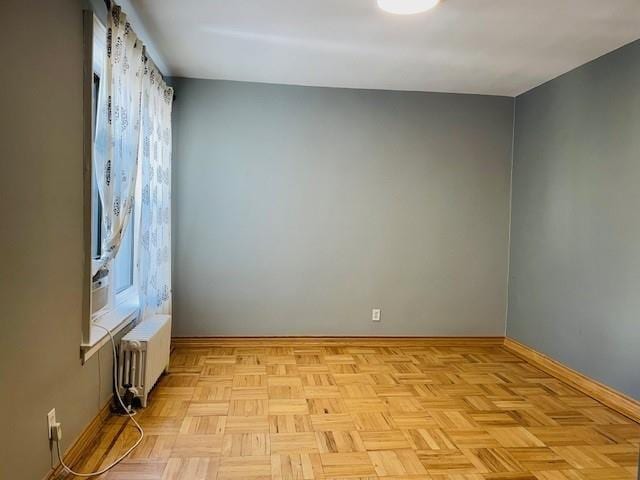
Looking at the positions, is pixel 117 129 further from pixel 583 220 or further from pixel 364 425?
pixel 583 220

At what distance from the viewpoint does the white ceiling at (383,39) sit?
263 cm

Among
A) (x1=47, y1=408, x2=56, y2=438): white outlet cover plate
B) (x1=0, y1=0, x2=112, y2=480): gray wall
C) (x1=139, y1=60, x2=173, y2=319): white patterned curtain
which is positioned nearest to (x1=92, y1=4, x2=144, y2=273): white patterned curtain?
(x1=0, y1=0, x2=112, y2=480): gray wall

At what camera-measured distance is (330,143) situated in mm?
4309

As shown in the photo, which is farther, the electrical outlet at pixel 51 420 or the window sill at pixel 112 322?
the window sill at pixel 112 322

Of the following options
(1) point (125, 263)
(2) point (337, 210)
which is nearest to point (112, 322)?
(1) point (125, 263)

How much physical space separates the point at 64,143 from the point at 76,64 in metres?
0.39

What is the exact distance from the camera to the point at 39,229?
1.84 m

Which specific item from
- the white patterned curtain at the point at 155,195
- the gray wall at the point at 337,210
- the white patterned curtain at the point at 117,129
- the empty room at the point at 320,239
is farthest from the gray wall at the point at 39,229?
the gray wall at the point at 337,210

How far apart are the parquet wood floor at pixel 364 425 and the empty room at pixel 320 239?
2 centimetres

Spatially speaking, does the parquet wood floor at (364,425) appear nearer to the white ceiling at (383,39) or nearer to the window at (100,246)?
the window at (100,246)

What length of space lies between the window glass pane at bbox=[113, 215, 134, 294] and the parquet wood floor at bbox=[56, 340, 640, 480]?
74cm

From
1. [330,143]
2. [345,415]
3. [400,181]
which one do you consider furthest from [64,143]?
[400,181]

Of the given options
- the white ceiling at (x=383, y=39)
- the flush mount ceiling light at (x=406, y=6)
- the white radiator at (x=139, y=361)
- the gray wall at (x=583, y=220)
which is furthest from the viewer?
the gray wall at (x=583, y=220)

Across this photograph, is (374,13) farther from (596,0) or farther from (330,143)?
(330,143)
